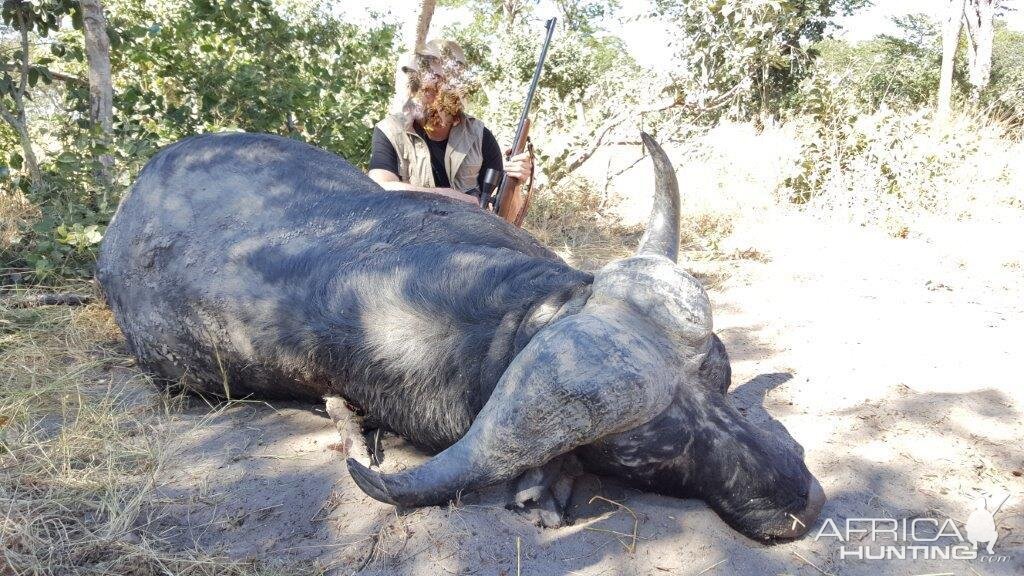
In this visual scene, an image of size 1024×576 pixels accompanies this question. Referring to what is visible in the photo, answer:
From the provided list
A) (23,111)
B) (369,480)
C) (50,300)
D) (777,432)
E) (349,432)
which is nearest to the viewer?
(369,480)

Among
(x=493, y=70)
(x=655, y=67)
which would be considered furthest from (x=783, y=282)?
(x=493, y=70)

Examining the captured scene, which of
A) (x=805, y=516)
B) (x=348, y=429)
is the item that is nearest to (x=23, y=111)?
(x=348, y=429)

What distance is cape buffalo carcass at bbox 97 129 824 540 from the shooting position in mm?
1809

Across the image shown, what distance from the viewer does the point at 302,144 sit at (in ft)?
11.9

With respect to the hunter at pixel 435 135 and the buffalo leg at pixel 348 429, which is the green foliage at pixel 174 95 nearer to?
the hunter at pixel 435 135

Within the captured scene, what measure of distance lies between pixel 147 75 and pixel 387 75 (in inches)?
79.4

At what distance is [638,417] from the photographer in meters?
1.90

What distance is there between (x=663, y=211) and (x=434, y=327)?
852mm

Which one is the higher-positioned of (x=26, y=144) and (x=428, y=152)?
(x=26, y=144)

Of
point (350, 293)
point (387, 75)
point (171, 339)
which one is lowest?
point (171, 339)

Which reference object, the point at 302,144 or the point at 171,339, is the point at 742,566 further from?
the point at 302,144

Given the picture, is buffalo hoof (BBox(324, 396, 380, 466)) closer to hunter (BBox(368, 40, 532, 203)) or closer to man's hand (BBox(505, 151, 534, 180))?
hunter (BBox(368, 40, 532, 203))

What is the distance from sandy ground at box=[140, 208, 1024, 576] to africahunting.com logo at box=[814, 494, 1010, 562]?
22mm

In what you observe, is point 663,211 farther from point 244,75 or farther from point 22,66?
point 22,66
